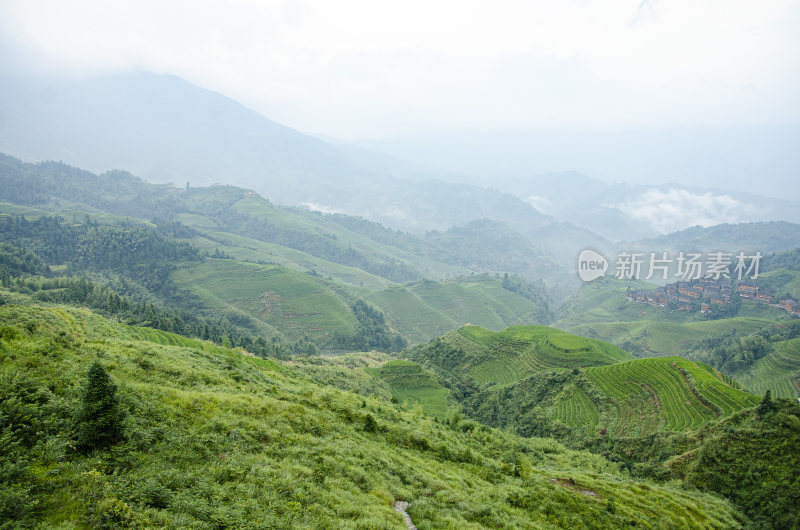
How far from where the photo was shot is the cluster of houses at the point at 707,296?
420ft

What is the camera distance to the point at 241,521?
1115 cm

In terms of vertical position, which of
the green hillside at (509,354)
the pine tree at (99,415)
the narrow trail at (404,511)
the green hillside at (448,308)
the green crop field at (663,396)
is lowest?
the green hillside at (448,308)

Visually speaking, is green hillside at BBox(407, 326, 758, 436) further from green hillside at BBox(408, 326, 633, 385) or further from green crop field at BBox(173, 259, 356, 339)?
green crop field at BBox(173, 259, 356, 339)

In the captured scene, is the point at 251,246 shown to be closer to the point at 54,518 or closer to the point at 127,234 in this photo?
the point at 127,234

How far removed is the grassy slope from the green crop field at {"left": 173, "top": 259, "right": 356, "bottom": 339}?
84000mm

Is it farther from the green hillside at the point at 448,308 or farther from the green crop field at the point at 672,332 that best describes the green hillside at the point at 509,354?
the green hillside at the point at 448,308

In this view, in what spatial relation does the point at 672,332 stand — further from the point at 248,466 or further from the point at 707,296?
the point at 248,466

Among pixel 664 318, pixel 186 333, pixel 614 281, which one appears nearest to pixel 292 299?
pixel 186 333

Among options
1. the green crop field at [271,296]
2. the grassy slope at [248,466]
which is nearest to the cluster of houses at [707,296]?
the green crop field at [271,296]

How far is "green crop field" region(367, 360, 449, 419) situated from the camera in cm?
5869

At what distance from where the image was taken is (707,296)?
137750 mm

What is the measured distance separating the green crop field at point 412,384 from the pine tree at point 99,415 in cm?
4750

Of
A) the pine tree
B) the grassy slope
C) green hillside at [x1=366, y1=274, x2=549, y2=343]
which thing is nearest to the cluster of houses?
green hillside at [x1=366, y1=274, x2=549, y2=343]

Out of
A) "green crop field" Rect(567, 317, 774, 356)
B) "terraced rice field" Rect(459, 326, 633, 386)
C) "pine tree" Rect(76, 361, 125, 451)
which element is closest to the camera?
"pine tree" Rect(76, 361, 125, 451)
